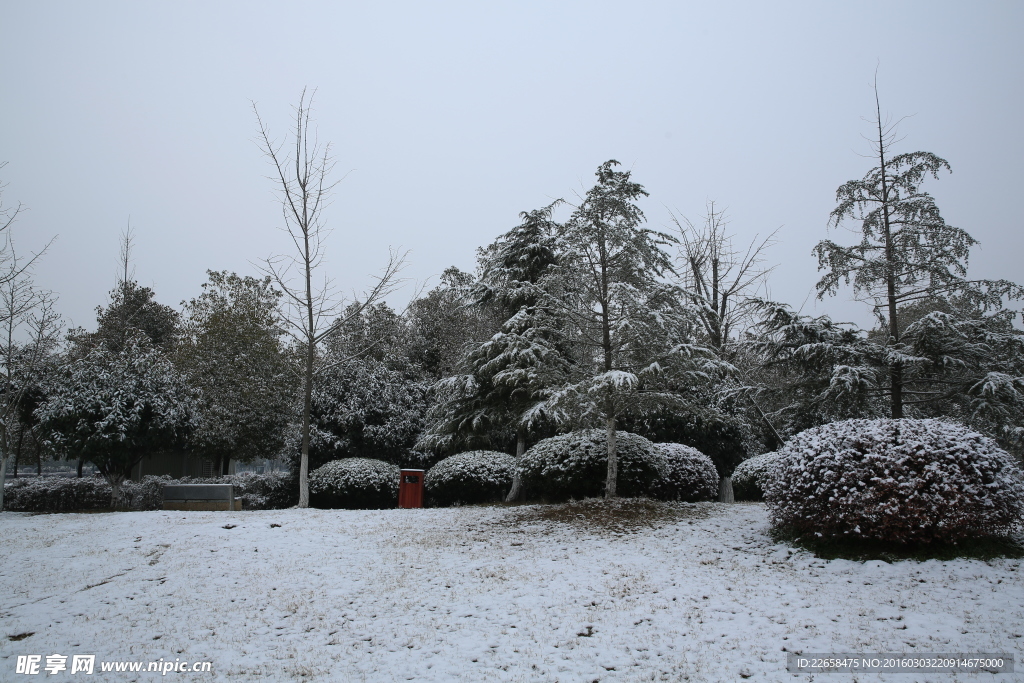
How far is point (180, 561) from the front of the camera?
880 centimetres

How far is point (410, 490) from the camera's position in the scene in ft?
46.3

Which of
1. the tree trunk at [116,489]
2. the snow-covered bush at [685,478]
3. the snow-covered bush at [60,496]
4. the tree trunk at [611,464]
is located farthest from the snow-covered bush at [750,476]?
the snow-covered bush at [60,496]

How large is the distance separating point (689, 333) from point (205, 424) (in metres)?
16.1

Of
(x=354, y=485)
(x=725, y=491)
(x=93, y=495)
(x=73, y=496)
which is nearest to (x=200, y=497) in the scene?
(x=354, y=485)

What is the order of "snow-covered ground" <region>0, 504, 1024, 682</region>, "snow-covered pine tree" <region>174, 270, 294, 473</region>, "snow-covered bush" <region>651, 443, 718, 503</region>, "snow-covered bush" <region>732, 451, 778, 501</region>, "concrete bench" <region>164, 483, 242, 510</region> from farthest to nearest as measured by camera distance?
"snow-covered pine tree" <region>174, 270, 294, 473</region>, "snow-covered bush" <region>732, 451, 778, 501</region>, "concrete bench" <region>164, 483, 242, 510</region>, "snow-covered bush" <region>651, 443, 718, 503</region>, "snow-covered ground" <region>0, 504, 1024, 682</region>

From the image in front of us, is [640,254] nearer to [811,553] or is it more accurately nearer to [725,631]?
[811,553]

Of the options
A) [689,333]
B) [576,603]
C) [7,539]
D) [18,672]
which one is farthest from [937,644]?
[7,539]

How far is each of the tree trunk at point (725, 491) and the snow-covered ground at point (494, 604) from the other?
22.7 ft

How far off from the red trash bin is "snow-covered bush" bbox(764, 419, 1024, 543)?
8.26 m

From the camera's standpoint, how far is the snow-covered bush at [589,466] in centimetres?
1233

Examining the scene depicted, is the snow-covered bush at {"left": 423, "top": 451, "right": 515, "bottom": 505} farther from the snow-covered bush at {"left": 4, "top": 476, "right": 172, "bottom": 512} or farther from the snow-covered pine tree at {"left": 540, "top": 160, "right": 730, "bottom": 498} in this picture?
the snow-covered bush at {"left": 4, "top": 476, "right": 172, "bottom": 512}

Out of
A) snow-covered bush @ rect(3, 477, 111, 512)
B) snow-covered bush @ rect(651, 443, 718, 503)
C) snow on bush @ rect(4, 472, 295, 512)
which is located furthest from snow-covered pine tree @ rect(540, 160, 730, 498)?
snow-covered bush @ rect(3, 477, 111, 512)

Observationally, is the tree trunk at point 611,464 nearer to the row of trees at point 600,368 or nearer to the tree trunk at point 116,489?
the row of trees at point 600,368

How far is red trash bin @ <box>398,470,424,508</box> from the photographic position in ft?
46.1
